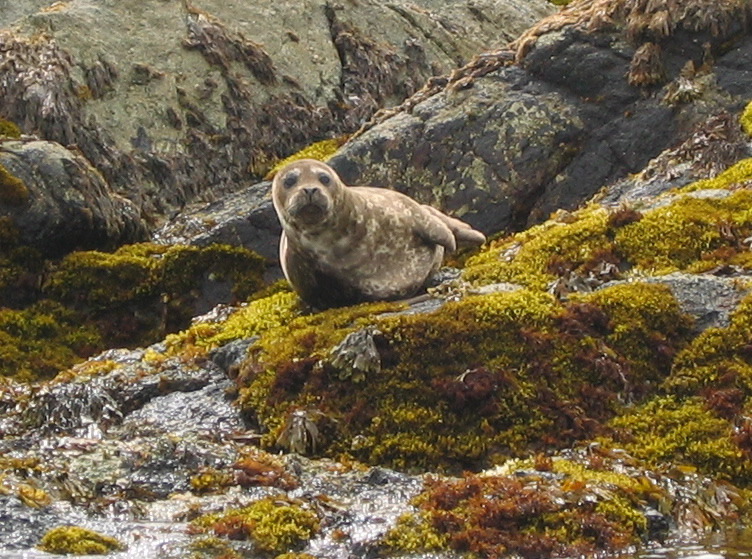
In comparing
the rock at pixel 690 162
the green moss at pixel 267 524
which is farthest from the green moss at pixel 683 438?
the rock at pixel 690 162

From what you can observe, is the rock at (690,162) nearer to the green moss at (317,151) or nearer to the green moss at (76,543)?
the green moss at (317,151)

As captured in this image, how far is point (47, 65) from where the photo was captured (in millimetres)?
18953

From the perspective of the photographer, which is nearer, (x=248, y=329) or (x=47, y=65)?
(x=248, y=329)

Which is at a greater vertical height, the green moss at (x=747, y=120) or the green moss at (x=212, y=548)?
the green moss at (x=747, y=120)

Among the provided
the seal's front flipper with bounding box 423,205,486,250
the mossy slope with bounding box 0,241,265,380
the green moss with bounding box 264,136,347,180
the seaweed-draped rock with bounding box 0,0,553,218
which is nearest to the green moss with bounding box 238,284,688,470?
the seal's front flipper with bounding box 423,205,486,250

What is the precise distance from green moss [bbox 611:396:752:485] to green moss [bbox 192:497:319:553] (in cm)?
237

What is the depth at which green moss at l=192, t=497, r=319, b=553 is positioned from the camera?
24.0 ft

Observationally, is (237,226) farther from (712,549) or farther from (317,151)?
(712,549)

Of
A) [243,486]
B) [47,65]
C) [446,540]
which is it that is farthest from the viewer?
[47,65]

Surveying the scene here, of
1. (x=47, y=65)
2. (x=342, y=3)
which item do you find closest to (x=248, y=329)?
(x=47, y=65)

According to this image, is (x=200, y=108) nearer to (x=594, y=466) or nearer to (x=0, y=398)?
(x=0, y=398)

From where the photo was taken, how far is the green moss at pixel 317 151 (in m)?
19.3

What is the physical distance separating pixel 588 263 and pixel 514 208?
427 cm

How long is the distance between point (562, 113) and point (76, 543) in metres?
10.5
